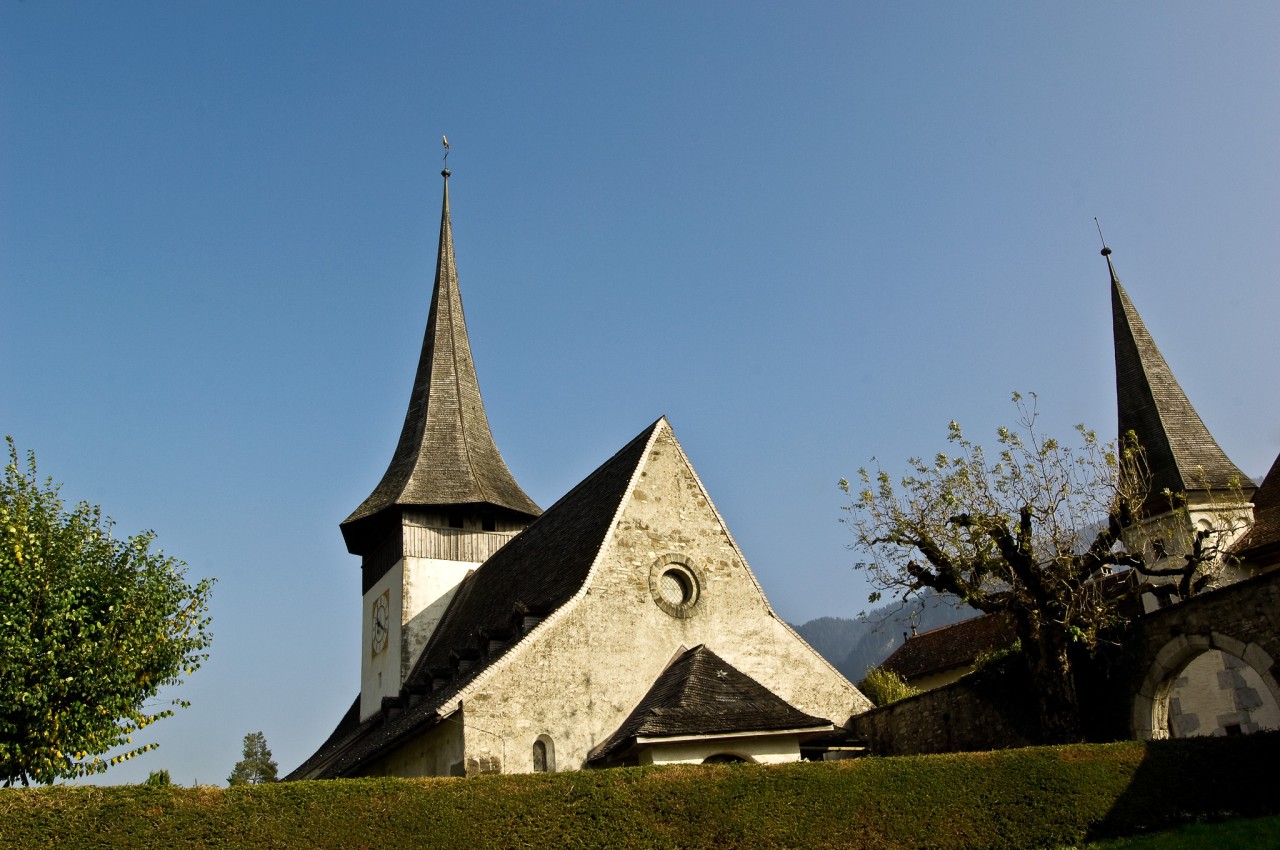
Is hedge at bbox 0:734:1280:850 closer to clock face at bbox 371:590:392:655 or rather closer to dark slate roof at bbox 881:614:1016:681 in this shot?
clock face at bbox 371:590:392:655

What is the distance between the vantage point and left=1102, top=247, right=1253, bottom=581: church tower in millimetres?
27062

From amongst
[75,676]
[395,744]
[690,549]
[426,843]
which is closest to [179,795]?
[426,843]

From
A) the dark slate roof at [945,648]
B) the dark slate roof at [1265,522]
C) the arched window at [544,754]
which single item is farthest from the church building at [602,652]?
the dark slate roof at [945,648]

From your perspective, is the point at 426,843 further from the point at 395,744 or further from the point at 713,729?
the point at 395,744

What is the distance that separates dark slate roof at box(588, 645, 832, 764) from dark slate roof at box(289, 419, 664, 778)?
99.9 inches

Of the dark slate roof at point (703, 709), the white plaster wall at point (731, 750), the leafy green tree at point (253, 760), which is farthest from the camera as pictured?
the leafy green tree at point (253, 760)

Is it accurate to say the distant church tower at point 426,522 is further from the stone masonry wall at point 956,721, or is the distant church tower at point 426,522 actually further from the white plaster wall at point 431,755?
the stone masonry wall at point 956,721

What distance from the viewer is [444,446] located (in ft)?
113

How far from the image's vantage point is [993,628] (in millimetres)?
39156

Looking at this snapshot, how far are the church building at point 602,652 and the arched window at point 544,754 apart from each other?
A: 25 millimetres

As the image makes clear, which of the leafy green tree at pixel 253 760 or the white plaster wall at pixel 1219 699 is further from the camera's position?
the leafy green tree at pixel 253 760

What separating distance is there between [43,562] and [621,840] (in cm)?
1376

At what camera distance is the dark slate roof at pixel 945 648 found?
3866cm

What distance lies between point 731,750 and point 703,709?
0.85 meters
